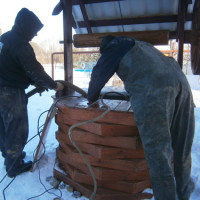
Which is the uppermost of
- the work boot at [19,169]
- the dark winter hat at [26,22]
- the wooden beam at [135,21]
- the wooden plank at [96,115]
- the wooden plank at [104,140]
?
the wooden beam at [135,21]

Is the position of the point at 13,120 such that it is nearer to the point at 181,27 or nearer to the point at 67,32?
the point at 67,32

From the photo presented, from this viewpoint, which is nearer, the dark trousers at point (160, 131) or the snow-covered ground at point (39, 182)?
the dark trousers at point (160, 131)

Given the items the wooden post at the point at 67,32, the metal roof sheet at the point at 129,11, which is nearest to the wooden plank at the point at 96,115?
the wooden post at the point at 67,32

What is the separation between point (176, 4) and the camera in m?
3.28

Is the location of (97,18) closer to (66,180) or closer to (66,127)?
(66,127)

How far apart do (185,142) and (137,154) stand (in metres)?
0.52

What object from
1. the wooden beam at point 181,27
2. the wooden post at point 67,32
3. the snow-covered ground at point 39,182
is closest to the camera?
the snow-covered ground at point 39,182

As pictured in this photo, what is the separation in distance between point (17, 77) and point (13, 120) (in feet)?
1.80

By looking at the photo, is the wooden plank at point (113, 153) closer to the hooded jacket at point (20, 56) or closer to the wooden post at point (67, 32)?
the hooded jacket at point (20, 56)

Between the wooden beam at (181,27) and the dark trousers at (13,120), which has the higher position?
the wooden beam at (181,27)

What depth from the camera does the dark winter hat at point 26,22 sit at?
101 inches

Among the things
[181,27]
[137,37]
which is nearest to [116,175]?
[137,37]

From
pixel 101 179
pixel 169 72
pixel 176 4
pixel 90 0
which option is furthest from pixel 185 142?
pixel 90 0

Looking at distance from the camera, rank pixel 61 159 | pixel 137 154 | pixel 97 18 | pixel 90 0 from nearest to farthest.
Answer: pixel 137 154 → pixel 61 159 → pixel 90 0 → pixel 97 18
